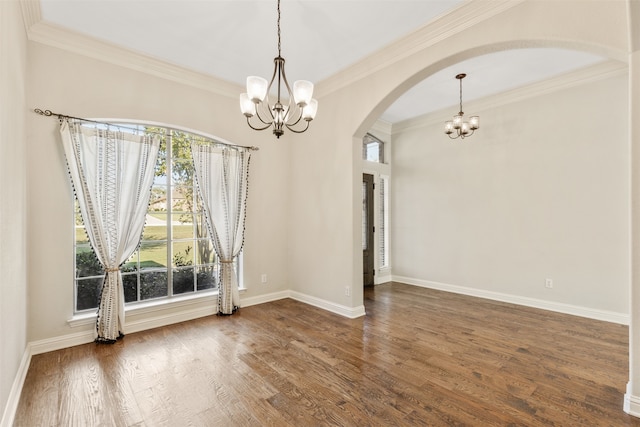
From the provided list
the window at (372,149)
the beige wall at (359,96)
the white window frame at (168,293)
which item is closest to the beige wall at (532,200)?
the window at (372,149)

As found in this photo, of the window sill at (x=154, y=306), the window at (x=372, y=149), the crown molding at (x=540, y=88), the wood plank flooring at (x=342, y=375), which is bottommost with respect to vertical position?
the wood plank flooring at (x=342, y=375)

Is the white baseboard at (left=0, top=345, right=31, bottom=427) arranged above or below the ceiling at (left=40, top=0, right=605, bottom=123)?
Answer: below

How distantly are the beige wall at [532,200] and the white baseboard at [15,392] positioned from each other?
18.3ft

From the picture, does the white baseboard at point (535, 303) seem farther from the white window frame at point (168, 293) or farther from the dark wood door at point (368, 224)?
the white window frame at point (168, 293)

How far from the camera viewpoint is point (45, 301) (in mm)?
2984

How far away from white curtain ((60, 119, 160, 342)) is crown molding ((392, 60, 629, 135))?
4937 millimetres

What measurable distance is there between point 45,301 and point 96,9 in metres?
2.92

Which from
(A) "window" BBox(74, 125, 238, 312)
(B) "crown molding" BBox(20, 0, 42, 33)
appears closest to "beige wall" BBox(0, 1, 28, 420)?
(B) "crown molding" BBox(20, 0, 42, 33)

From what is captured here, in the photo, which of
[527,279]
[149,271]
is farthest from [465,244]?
[149,271]

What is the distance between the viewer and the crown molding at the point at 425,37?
2650mm

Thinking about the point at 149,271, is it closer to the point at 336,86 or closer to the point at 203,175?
the point at 203,175

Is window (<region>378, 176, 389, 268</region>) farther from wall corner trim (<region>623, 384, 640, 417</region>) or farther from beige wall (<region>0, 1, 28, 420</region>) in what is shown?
beige wall (<region>0, 1, 28, 420</region>)

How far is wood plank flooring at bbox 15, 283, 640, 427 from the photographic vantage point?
6.64 ft

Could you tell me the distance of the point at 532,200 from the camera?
4441mm
